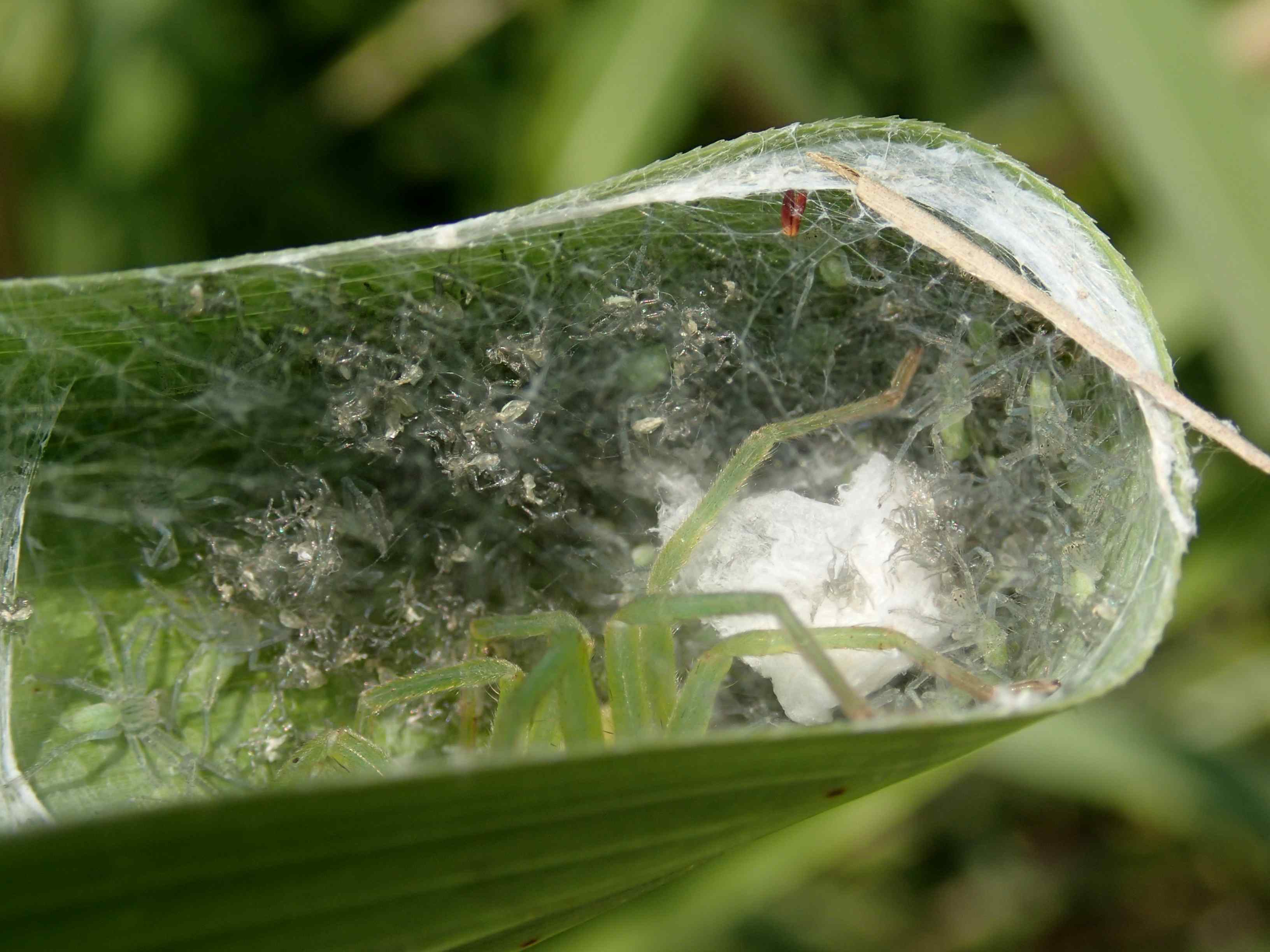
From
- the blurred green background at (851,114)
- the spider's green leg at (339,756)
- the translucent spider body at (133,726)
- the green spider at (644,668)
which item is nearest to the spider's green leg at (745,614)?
the green spider at (644,668)

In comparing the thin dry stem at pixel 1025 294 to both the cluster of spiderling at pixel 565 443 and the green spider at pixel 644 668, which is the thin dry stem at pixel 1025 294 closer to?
the cluster of spiderling at pixel 565 443

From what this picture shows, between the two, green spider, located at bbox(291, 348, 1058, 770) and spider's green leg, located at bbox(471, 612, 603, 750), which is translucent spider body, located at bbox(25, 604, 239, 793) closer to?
green spider, located at bbox(291, 348, 1058, 770)

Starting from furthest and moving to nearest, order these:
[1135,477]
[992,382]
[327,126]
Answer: [327,126] < [992,382] < [1135,477]

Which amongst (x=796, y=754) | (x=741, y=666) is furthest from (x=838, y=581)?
(x=796, y=754)

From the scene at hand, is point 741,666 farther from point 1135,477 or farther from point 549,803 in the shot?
point 549,803

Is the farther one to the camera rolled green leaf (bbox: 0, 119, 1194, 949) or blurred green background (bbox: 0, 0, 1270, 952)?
blurred green background (bbox: 0, 0, 1270, 952)

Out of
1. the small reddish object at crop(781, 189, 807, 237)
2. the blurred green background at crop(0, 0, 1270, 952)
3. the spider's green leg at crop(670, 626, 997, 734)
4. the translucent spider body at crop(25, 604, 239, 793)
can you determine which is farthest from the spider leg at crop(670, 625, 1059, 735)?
the blurred green background at crop(0, 0, 1270, 952)

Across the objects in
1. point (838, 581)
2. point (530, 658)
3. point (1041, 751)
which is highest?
point (838, 581)
